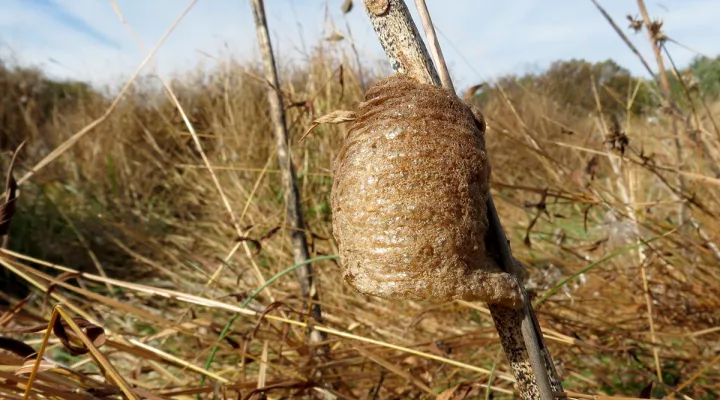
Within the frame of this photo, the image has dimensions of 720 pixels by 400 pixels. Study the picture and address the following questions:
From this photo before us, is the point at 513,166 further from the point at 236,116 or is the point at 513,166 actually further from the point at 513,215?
the point at 236,116

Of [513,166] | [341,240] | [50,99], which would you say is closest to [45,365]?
[341,240]

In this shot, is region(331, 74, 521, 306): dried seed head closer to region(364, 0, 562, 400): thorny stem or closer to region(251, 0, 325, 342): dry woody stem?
region(364, 0, 562, 400): thorny stem

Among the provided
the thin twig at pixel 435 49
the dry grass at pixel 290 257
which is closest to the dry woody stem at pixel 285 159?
the dry grass at pixel 290 257

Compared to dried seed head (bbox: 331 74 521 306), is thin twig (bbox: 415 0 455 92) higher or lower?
higher

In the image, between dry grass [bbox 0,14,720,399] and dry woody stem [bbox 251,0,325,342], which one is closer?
dry grass [bbox 0,14,720,399]

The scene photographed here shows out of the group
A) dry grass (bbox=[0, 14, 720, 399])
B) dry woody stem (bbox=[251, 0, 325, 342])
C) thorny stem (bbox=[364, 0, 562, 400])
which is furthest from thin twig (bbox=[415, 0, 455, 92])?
dry woody stem (bbox=[251, 0, 325, 342])

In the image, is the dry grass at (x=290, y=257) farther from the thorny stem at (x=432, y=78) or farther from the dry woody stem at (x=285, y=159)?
the thorny stem at (x=432, y=78)

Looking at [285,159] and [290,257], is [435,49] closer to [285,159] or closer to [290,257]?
[285,159]
